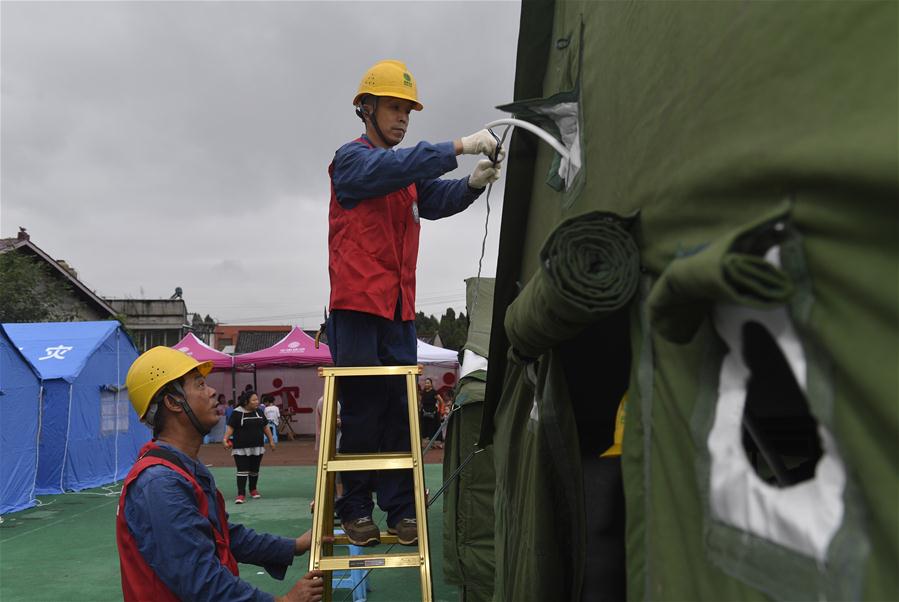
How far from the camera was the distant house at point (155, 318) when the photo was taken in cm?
4469

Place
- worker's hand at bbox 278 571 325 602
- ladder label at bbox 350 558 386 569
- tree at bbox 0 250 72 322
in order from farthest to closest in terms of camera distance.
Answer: tree at bbox 0 250 72 322
ladder label at bbox 350 558 386 569
worker's hand at bbox 278 571 325 602

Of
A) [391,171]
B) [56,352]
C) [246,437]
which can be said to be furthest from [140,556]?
[56,352]

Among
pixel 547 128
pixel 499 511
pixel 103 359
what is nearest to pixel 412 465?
pixel 499 511

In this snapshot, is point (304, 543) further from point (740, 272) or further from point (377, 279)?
point (740, 272)

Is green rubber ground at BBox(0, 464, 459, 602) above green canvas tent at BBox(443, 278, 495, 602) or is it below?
below

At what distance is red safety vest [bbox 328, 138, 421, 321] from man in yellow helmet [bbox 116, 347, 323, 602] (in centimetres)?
78

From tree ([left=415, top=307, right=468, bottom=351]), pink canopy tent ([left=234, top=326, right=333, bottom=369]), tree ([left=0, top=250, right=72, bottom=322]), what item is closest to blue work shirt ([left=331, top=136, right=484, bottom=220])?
pink canopy tent ([left=234, top=326, right=333, bottom=369])

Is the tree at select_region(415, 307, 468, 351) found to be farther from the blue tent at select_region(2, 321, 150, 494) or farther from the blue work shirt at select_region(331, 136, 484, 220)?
the blue work shirt at select_region(331, 136, 484, 220)

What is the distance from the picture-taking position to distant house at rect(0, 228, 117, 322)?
96.0 ft

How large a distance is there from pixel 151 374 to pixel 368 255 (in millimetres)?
1113

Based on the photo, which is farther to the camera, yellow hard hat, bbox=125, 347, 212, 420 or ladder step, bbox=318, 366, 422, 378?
ladder step, bbox=318, 366, 422, 378

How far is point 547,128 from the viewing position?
2197 millimetres

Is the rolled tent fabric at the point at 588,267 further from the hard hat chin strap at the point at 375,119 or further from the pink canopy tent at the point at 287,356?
the pink canopy tent at the point at 287,356

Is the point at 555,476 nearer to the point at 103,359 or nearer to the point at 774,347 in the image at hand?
the point at 774,347
